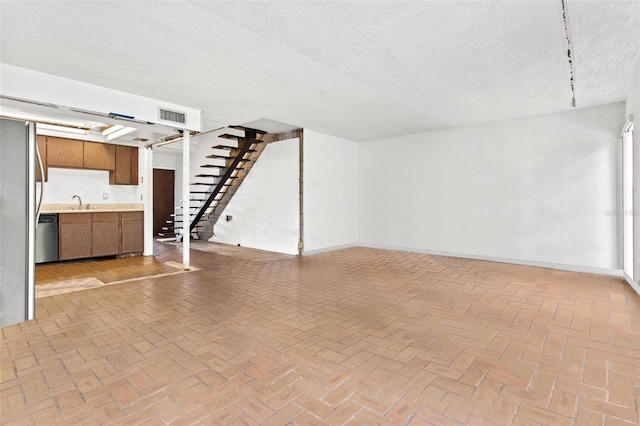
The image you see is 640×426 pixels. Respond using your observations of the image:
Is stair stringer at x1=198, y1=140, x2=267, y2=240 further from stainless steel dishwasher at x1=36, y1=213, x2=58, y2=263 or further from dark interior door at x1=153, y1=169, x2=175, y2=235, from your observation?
stainless steel dishwasher at x1=36, y1=213, x2=58, y2=263

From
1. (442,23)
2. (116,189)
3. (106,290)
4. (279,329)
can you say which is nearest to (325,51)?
(442,23)

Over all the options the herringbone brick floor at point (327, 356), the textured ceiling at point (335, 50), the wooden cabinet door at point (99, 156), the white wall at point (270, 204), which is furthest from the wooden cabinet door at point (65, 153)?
the white wall at point (270, 204)

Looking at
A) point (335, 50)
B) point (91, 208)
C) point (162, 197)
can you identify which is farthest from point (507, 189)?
point (162, 197)

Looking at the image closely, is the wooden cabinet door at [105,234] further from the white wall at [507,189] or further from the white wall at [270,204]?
the white wall at [507,189]

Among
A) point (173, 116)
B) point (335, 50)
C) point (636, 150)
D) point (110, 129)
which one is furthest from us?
point (110, 129)

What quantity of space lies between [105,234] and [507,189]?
7.26m

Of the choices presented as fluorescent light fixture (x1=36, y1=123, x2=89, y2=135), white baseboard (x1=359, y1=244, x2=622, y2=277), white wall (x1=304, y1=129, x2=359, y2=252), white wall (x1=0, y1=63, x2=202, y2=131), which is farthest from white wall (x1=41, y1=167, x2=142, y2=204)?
white baseboard (x1=359, y1=244, x2=622, y2=277)

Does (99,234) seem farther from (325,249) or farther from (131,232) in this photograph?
(325,249)

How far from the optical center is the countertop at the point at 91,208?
5516 mm

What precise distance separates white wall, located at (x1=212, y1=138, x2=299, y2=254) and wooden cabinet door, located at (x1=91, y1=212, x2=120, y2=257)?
259 cm

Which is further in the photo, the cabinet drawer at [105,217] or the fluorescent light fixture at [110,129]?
the cabinet drawer at [105,217]

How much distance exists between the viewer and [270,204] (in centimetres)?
705

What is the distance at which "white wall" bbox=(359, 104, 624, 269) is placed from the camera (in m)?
4.77

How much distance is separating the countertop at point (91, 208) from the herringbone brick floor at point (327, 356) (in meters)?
2.36
